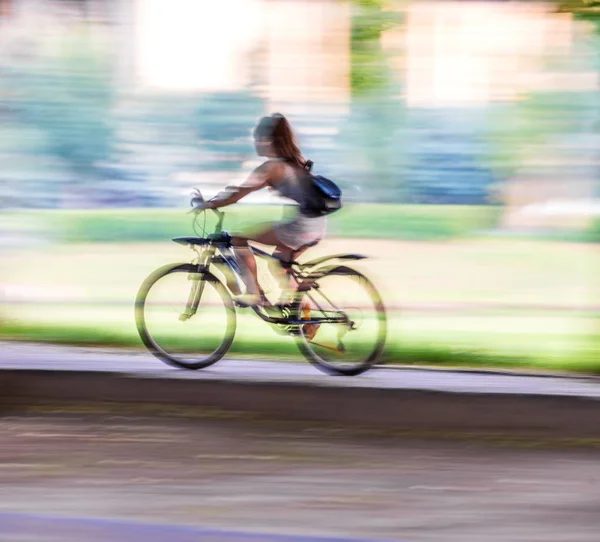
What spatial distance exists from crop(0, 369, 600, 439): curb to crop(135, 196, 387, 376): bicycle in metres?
0.48

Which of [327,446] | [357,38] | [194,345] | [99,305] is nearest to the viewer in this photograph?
[327,446]

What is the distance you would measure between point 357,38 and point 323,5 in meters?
0.34

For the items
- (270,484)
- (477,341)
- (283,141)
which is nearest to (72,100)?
(283,141)

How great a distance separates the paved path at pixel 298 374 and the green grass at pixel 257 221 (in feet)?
2.84

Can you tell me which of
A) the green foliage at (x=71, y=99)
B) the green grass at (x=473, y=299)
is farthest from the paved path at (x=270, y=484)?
the green foliage at (x=71, y=99)

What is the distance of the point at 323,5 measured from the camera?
796 cm

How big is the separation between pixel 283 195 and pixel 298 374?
108 centimetres

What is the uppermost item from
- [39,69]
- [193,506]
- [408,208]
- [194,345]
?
[39,69]

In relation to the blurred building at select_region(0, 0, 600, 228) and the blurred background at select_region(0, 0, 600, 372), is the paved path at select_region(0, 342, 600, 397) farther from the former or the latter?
the blurred building at select_region(0, 0, 600, 228)

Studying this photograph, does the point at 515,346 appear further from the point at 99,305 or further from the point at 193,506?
the point at 193,506

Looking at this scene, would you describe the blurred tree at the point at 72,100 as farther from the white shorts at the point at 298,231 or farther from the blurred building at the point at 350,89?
the white shorts at the point at 298,231

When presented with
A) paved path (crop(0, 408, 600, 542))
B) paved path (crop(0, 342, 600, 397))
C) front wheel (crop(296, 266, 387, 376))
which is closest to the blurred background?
paved path (crop(0, 342, 600, 397))

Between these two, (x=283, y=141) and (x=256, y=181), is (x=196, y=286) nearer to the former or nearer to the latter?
(x=256, y=181)

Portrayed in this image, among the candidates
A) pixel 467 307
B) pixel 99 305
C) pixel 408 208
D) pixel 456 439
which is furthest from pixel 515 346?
pixel 99 305
